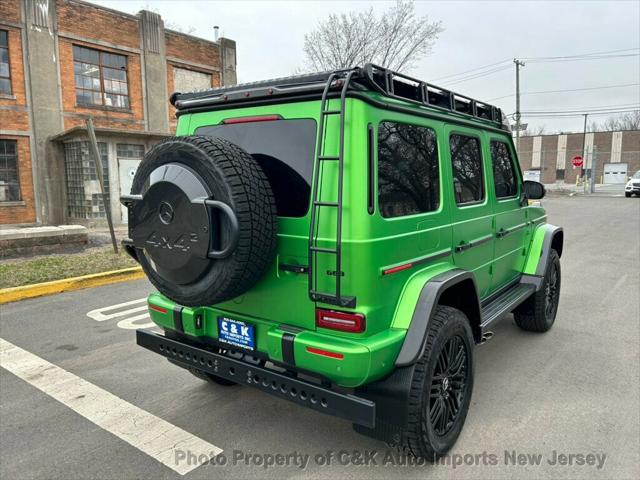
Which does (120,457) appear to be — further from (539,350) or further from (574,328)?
(574,328)

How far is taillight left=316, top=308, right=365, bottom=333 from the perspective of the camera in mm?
2398

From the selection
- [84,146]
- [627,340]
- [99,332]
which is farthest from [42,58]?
[627,340]

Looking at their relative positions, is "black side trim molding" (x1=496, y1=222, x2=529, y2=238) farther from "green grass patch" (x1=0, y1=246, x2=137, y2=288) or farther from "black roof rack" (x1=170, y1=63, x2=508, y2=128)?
"green grass patch" (x1=0, y1=246, x2=137, y2=288)

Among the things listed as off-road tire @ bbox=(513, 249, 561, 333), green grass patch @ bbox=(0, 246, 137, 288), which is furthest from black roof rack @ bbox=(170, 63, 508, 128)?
green grass patch @ bbox=(0, 246, 137, 288)

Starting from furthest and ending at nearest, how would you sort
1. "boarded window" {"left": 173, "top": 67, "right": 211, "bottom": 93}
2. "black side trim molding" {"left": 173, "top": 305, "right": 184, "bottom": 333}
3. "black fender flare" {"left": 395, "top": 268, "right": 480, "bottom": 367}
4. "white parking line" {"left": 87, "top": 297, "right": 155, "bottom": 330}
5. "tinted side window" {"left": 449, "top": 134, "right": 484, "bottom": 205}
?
1. "boarded window" {"left": 173, "top": 67, "right": 211, "bottom": 93}
2. "white parking line" {"left": 87, "top": 297, "right": 155, "bottom": 330}
3. "tinted side window" {"left": 449, "top": 134, "right": 484, "bottom": 205}
4. "black side trim molding" {"left": 173, "top": 305, "right": 184, "bottom": 333}
5. "black fender flare" {"left": 395, "top": 268, "right": 480, "bottom": 367}

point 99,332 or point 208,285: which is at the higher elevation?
point 208,285

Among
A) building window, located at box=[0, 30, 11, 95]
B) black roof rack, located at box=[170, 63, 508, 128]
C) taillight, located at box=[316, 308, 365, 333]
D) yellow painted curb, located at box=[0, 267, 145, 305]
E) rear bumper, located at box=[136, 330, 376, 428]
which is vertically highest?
building window, located at box=[0, 30, 11, 95]

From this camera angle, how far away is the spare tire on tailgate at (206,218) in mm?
2387

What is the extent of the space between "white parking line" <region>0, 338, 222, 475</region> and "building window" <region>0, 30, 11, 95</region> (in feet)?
41.7

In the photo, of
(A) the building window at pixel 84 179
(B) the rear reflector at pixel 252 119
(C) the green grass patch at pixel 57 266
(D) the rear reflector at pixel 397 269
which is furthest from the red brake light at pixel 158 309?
(A) the building window at pixel 84 179

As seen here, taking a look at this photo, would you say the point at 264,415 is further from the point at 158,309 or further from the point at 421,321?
the point at 421,321

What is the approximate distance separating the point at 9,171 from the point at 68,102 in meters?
2.80

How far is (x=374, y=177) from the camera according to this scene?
2477 millimetres

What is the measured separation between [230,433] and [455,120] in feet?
8.61
